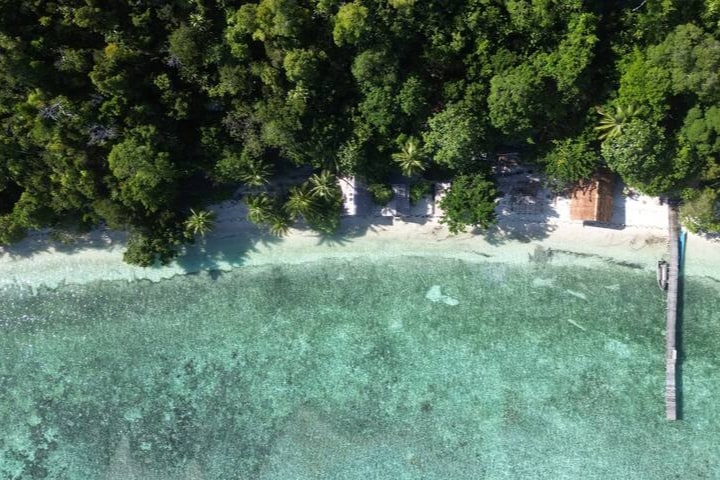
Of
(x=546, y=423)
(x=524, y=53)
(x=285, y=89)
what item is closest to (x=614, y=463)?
(x=546, y=423)

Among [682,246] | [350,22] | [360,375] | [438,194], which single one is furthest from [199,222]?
[682,246]

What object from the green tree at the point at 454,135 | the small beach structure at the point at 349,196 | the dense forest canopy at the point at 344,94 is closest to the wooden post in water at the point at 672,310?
the dense forest canopy at the point at 344,94

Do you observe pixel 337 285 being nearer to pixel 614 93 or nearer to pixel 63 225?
pixel 63 225

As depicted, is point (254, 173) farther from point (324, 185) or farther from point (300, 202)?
point (324, 185)

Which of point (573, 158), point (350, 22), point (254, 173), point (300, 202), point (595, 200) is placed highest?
point (350, 22)

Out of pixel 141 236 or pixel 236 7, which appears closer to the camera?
pixel 236 7

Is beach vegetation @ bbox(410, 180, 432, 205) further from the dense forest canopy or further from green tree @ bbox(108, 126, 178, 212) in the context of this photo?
green tree @ bbox(108, 126, 178, 212)

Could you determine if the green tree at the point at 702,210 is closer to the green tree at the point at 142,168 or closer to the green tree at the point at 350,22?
the green tree at the point at 350,22
